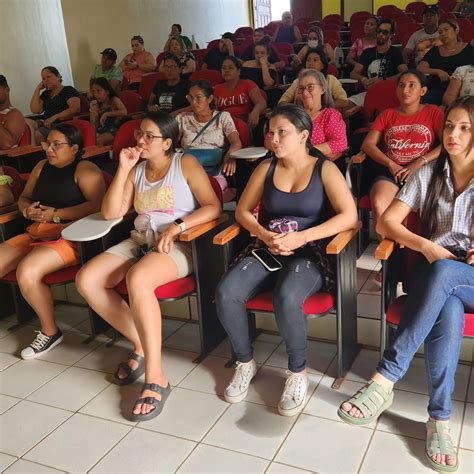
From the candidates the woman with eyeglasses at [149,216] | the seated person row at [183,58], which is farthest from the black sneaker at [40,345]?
the seated person row at [183,58]

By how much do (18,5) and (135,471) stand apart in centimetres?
596

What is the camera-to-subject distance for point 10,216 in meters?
2.73

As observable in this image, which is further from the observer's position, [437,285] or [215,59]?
[215,59]

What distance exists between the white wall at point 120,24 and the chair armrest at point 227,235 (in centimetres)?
582

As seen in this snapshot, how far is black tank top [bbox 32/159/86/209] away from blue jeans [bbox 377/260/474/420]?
63.5 inches

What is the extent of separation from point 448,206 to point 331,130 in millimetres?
1147

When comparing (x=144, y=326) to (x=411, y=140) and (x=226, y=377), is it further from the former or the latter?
(x=411, y=140)

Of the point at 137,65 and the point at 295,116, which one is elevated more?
the point at 137,65

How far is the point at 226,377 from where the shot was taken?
2.26m

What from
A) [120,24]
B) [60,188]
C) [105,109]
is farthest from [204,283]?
[120,24]

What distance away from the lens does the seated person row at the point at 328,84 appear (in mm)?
3551

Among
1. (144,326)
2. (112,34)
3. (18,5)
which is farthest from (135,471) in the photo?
(112,34)

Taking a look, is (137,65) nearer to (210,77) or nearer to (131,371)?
(210,77)

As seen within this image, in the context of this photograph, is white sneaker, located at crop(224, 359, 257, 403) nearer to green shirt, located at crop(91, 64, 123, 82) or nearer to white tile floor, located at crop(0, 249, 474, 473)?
white tile floor, located at crop(0, 249, 474, 473)
